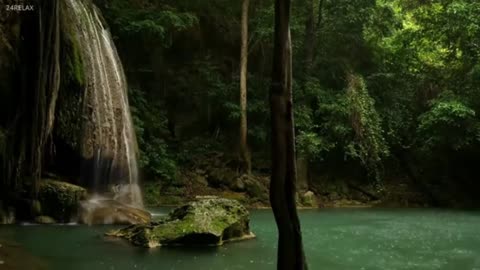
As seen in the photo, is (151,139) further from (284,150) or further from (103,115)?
(284,150)

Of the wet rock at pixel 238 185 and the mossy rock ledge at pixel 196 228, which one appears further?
the wet rock at pixel 238 185

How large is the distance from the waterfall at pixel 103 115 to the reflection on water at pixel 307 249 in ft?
9.43

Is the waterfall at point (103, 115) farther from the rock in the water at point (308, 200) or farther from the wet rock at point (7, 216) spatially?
the rock in the water at point (308, 200)

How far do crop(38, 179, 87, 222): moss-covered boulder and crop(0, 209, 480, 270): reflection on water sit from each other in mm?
880

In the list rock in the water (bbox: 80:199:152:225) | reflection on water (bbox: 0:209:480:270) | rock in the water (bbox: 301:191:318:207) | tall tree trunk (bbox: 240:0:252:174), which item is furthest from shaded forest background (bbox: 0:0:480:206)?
reflection on water (bbox: 0:209:480:270)

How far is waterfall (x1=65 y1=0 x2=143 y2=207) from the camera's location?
14.3 m

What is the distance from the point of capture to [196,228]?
9586 millimetres

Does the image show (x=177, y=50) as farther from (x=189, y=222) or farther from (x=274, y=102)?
(x=274, y=102)

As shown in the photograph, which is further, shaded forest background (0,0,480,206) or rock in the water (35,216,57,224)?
shaded forest background (0,0,480,206)

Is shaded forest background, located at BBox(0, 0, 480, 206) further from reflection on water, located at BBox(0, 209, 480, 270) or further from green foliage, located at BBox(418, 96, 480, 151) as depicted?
reflection on water, located at BBox(0, 209, 480, 270)

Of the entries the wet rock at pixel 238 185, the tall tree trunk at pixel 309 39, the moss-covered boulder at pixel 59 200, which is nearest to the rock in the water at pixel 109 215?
the moss-covered boulder at pixel 59 200

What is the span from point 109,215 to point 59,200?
1189 millimetres

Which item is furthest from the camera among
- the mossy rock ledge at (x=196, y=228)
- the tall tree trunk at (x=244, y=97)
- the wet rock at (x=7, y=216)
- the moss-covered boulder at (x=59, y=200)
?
the tall tree trunk at (x=244, y=97)

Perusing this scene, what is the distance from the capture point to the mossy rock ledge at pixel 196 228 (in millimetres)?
9516
